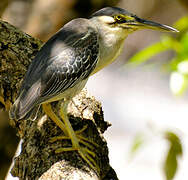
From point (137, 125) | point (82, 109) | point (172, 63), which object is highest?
point (172, 63)

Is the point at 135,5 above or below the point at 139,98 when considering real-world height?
above

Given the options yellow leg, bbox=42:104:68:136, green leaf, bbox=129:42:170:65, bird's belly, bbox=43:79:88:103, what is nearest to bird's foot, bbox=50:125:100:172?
yellow leg, bbox=42:104:68:136

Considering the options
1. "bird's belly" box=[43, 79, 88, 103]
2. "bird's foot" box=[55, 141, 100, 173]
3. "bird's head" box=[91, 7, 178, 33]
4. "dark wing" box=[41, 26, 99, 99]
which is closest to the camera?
"bird's foot" box=[55, 141, 100, 173]

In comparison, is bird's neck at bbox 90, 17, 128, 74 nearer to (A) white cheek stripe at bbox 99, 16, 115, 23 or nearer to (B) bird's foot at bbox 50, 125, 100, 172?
(A) white cheek stripe at bbox 99, 16, 115, 23

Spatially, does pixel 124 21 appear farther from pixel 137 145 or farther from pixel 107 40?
pixel 137 145

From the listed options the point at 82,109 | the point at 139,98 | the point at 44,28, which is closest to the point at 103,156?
the point at 82,109

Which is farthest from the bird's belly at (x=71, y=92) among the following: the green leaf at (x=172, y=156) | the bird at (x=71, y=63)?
the green leaf at (x=172, y=156)

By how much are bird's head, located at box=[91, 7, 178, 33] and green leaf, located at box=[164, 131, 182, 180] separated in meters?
1.01

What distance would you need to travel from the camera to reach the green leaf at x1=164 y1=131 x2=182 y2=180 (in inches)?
138

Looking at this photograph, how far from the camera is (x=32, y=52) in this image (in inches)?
168

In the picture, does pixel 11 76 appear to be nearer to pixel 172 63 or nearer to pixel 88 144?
pixel 88 144

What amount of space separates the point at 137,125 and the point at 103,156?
21.6ft

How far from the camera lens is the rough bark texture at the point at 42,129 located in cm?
338

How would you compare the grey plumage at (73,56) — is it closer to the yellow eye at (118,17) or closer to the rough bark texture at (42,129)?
the yellow eye at (118,17)
